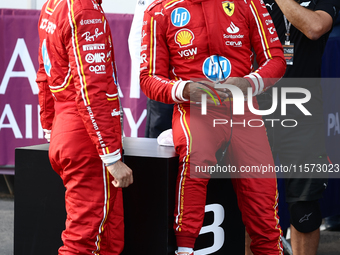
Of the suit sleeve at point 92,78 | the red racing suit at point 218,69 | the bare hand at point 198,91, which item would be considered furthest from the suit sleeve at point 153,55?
the suit sleeve at point 92,78

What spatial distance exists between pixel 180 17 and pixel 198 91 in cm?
40

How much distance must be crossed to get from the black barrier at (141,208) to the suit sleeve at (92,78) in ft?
1.40

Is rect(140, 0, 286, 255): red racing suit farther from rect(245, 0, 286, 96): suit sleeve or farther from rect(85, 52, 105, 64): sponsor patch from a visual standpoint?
rect(85, 52, 105, 64): sponsor patch

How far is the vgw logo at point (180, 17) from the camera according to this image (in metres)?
2.20

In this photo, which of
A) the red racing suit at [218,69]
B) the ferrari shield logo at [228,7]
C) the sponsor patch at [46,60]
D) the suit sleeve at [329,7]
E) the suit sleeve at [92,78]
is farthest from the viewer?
the suit sleeve at [329,7]

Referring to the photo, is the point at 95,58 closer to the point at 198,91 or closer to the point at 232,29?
the point at 198,91

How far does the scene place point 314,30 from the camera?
2688 millimetres

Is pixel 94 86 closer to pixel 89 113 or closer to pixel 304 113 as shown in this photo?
pixel 89 113

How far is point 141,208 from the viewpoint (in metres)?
2.24

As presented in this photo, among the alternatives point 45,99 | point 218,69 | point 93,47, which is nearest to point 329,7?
point 218,69

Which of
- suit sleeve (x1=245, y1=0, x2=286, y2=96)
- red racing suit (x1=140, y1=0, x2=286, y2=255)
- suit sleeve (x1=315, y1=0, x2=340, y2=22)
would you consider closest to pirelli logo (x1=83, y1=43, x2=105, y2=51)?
red racing suit (x1=140, y1=0, x2=286, y2=255)

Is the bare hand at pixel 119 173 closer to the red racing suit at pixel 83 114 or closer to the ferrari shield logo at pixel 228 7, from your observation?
the red racing suit at pixel 83 114

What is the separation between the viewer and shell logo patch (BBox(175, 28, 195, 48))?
7.21ft

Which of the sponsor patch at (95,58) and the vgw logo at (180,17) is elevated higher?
the vgw logo at (180,17)
